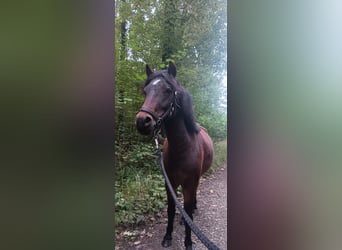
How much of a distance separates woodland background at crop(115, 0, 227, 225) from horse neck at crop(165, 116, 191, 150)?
6 cm

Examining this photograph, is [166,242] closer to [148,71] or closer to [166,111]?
[166,111]

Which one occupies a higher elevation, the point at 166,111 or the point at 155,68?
the point at 155,68

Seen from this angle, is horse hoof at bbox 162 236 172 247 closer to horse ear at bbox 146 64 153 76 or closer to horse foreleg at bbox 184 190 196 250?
horse foreleg at bbox 184 190 196 250

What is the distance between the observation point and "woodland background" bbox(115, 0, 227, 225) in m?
0.76

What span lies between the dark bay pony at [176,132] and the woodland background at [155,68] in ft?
0.07

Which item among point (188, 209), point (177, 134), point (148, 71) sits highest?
point (148, 71)

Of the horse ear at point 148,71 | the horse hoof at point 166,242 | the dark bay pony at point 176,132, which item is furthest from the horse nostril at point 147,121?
the horse hoof at point 166,242

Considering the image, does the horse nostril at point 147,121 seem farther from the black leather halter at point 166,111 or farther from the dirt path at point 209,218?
the dirt path at point 209,218

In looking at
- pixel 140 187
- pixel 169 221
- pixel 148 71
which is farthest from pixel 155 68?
pixel 169 221

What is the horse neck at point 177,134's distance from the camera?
2.70 ft

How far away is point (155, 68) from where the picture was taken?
79 centimetres
